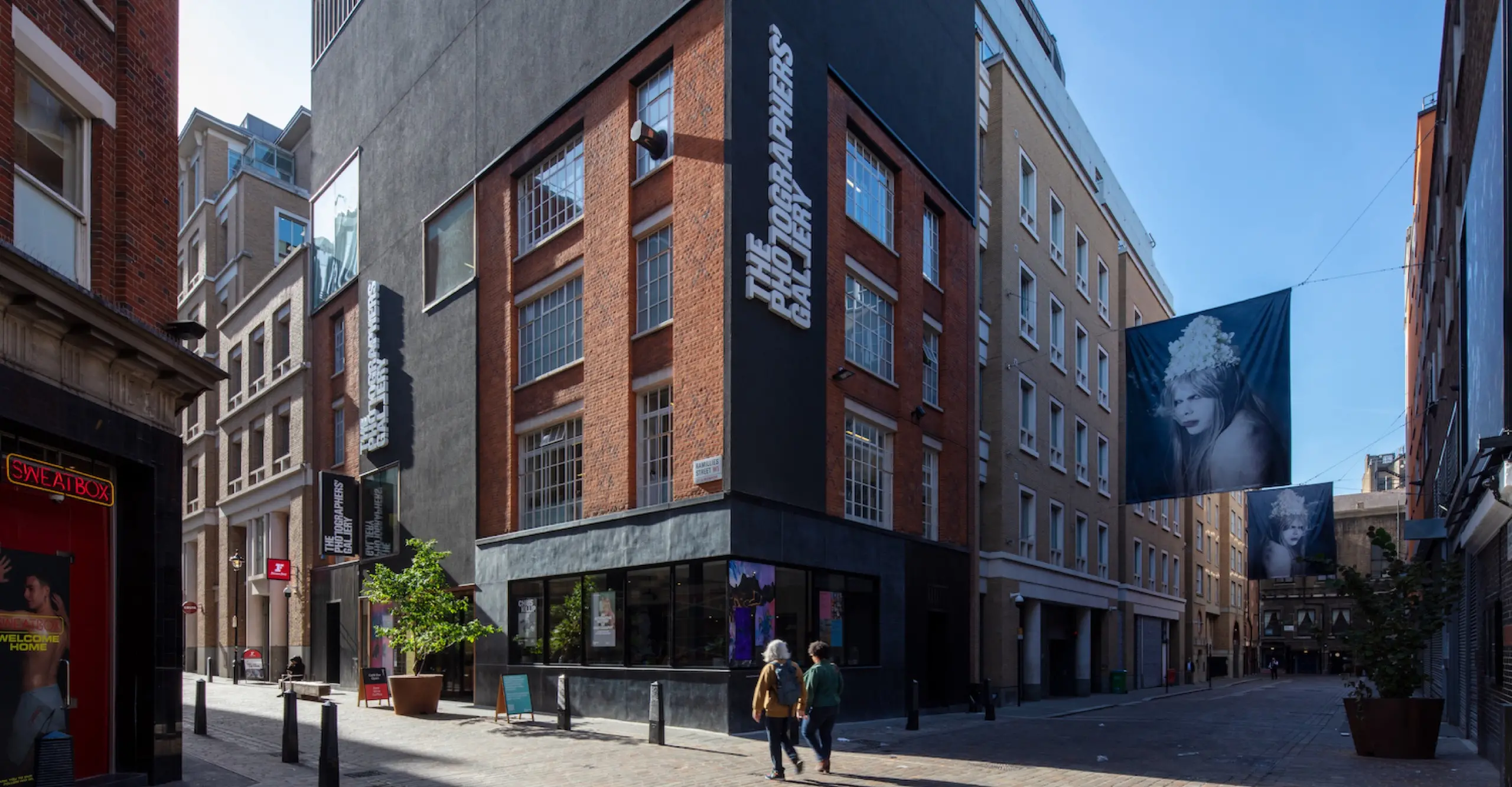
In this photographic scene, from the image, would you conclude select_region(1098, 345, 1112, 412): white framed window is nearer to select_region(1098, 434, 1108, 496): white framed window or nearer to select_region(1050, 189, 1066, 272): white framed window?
select_region(1098, 434, 1108, 496): white framed window

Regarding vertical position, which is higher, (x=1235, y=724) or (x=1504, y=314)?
(x=1504, y=314)

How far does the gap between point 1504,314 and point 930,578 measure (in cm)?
1556

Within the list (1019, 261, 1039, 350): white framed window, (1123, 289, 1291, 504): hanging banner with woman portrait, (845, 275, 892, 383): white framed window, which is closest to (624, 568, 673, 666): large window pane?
(845, 275, 892, 383): white framed window

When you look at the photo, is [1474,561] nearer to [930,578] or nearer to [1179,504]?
[930,578]

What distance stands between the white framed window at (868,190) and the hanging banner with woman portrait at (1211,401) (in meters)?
6.42

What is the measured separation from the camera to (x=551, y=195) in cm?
2453

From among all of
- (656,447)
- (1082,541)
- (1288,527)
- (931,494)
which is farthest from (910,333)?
(1288,527)

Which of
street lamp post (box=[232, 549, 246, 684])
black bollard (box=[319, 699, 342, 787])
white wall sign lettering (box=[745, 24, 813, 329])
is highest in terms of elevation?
white wall sign lettering (box=[745, 24, 813, 329])

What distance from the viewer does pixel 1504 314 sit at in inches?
473

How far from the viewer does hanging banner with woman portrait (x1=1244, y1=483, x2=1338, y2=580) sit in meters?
40.8

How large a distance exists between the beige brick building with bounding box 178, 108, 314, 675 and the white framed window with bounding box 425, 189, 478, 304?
954 centimetres

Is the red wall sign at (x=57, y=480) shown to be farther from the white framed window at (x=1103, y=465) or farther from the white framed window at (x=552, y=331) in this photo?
the white framed window at (x=1103, y=465)

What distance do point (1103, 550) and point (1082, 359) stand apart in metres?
7.32

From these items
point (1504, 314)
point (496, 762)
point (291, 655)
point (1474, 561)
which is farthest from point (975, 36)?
point (291, 655)
